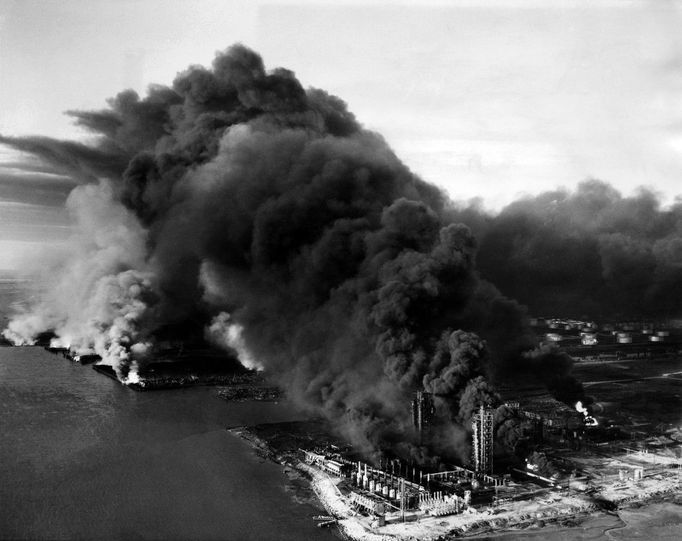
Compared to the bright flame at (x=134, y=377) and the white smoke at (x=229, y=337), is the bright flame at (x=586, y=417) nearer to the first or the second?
the white smoke at (x=229, y=337)

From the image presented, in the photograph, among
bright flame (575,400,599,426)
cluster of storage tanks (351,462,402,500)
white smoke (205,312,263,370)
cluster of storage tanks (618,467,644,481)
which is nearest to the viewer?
cluster of storage tanks (351,462,402,500)

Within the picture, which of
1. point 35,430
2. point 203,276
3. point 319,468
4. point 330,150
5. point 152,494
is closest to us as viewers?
point 152,494

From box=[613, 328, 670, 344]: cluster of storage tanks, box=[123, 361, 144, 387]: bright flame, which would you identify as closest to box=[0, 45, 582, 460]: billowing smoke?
box=[123, 361, 144, 387]: bright flame

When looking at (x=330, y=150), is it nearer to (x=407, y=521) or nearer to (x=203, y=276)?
(x=203, y=276)

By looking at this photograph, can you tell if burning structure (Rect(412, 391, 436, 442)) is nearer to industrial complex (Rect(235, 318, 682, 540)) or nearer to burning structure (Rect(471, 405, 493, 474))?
industrial complex (Rect(235, 318, 682, 540))

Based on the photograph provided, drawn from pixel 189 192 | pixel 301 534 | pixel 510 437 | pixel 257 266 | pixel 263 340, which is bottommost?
pixel 301 534

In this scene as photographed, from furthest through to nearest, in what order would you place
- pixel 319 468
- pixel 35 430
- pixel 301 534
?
1. pixel 35 430
2. pixel 319 468
3. pixel 301 534

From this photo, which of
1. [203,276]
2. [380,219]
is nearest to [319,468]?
[380,219]

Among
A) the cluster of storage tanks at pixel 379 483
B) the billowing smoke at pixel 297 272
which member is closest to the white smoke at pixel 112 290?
the billowing smoke at pixel 297 272
